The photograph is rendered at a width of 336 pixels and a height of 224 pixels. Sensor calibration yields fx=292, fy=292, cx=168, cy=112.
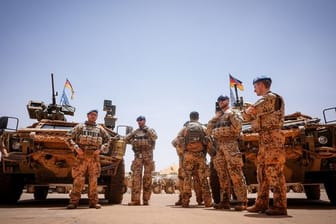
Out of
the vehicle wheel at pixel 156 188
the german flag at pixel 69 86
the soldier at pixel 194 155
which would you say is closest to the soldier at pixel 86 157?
the soldier at pixel 194 155

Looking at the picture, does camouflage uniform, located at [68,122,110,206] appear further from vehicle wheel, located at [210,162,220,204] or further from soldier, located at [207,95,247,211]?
vehicle wheel, located at [210,162,220,204]

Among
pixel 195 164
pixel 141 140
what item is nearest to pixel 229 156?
pixel 195 164

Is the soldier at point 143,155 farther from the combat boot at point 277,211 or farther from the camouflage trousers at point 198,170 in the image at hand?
the combat boot at point 277,211

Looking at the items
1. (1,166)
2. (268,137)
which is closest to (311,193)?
(268,137)

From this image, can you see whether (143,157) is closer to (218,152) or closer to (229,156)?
(218,152)

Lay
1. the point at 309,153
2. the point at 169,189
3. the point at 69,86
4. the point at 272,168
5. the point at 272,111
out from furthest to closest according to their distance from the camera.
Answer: the point at 169,189
the point at 69,86
the point at 309,153
the point at 272,111
the point at 272,168

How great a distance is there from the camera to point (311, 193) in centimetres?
799

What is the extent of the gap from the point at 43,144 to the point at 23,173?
0.71 m

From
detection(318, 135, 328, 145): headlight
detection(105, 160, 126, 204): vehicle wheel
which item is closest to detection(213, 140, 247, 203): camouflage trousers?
detection(318, 135, 328, 145): headlight

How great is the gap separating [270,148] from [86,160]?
10.6 feet

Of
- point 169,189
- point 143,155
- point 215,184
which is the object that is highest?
point 143,155

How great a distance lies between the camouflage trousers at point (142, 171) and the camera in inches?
255

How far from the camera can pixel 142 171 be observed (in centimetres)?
661

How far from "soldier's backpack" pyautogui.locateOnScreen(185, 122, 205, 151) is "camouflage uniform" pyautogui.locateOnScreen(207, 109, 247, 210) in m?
0.68
